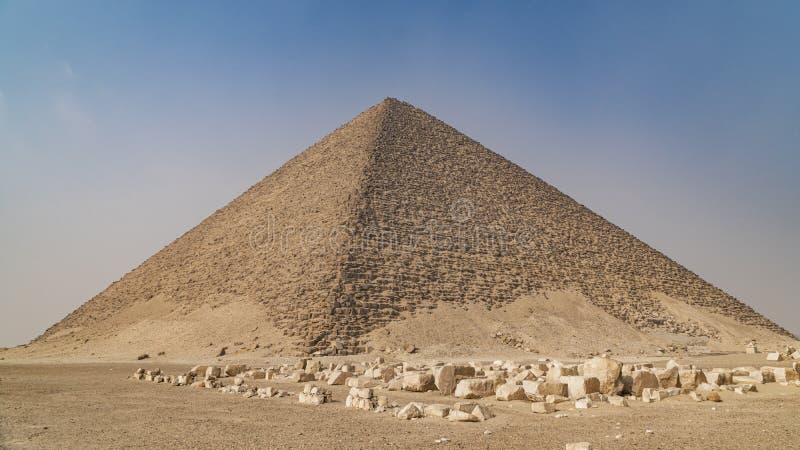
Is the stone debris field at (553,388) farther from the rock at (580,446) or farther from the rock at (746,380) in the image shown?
the rock at (580,446)

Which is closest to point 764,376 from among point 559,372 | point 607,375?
→ point 607,375

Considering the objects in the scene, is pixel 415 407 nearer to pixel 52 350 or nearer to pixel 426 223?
pixel 426 223

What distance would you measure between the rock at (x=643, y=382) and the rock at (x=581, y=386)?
59cm

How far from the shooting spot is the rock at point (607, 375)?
23.0 feet

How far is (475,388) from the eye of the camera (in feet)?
24.2

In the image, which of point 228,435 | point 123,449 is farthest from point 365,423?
point 123,449

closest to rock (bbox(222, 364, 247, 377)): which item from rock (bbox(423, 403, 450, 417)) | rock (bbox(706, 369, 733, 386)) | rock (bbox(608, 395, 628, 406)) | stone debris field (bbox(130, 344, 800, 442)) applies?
Result: stone debris field (bbox(130, 344, 800, 442))

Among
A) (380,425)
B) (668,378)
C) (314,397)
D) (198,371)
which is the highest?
(668,378)

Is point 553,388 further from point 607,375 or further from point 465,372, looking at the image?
point 465,372

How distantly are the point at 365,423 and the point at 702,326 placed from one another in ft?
85.5

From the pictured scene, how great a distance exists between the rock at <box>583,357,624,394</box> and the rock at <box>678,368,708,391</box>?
38.2 inches

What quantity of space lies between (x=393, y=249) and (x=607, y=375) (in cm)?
1698

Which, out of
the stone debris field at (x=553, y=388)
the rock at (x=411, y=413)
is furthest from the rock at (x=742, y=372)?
the rock at (x=411, y=413)

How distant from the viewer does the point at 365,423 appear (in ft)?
19.2
